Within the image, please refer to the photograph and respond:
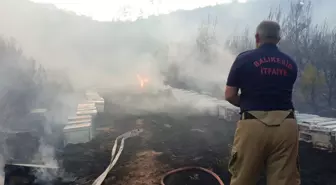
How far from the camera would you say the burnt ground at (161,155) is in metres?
4.91

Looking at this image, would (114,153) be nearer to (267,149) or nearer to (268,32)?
(267,149)

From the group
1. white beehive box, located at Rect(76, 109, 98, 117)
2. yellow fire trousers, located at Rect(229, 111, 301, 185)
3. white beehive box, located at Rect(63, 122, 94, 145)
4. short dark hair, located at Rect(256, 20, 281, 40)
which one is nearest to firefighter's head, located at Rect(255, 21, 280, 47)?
short dark hair, located at Rect(256, 20, 281, 40)

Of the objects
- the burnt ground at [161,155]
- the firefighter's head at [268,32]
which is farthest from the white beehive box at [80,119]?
the firefighter's head at [268,32]

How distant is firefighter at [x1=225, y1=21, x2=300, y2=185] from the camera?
7.64ft

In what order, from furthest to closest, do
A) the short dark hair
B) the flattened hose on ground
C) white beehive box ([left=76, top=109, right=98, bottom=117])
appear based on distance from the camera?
white beehive box ([left=76, top=109, right=98, bottom=117])
the flattened hose on ground
the short dark hair

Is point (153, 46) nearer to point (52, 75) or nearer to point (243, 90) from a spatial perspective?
point (52, 75)

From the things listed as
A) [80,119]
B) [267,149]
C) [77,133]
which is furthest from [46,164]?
[267,149]

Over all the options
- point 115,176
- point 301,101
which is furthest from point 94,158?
point 301,101

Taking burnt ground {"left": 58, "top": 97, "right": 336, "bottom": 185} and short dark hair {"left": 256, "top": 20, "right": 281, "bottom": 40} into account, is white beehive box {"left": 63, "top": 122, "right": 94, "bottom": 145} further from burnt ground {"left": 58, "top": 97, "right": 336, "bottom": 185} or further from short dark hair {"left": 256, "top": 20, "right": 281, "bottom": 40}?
short dark hair {"left": 256, "top": 20, "right": 281, "bottom": 40}

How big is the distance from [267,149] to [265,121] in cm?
21

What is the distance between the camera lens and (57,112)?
9859 mm

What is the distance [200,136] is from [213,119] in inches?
87.0

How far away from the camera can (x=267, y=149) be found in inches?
92.4

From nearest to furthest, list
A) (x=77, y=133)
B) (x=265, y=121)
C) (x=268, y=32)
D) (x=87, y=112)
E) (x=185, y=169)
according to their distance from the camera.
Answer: (x=265, y=121) < (x=268, y=32) < (x=185, y=169) < (x=77, y=133) < (x=87, y=112)
